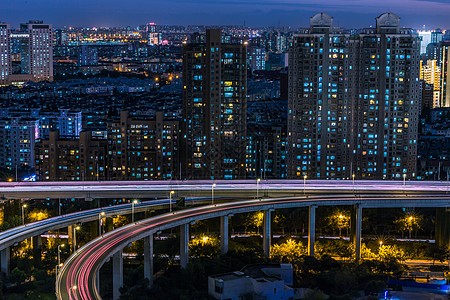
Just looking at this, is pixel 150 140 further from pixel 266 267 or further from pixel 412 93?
pixel 266 267

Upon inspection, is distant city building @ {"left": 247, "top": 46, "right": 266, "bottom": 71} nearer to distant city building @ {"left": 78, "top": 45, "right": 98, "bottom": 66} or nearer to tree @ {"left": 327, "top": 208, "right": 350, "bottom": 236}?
distant city building @ {"left": 78, "top": 45, "right": 98, "bottom": 66}

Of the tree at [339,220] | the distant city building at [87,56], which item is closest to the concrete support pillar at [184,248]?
the tree at [339,220]

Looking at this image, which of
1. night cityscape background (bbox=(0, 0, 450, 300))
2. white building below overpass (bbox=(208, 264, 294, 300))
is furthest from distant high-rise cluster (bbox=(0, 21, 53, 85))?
white building below overpass (bbox=(208, 264, 294, 300))

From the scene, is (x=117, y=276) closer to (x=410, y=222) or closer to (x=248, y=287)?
(x=248, y=287)

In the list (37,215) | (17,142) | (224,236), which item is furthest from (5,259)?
(17,142)

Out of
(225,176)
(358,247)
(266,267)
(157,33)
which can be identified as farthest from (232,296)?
(157,33)

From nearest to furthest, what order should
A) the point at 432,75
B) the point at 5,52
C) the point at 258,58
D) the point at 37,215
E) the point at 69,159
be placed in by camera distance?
the point at 37,215 < the point at 69,159 < the point at 432,75 < the point at 5,52 < the point at 258,58
